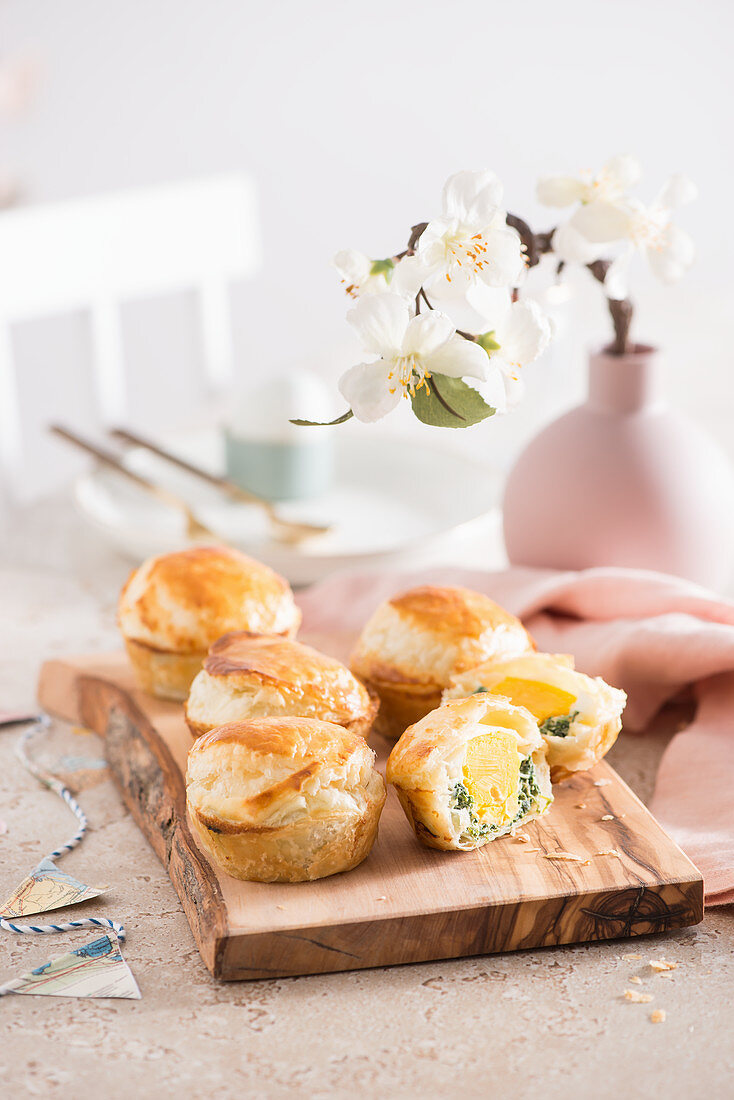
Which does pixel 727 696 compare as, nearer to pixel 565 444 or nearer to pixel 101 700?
pixel 565 444

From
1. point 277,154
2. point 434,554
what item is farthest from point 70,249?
point 277,154

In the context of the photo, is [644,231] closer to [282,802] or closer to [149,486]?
[282,802]

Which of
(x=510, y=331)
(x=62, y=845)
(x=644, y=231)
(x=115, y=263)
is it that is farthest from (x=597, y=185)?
(x=115, y=263)

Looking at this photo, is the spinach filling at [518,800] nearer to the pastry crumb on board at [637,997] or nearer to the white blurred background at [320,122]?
the pastry crumb on board at [637,997]

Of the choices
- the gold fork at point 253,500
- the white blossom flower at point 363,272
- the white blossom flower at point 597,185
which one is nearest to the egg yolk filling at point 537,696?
the white blossom flower at point 363,272

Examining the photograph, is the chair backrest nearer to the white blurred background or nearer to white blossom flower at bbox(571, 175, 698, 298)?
white blossom flower at bbox(571, 175, 698, 298)

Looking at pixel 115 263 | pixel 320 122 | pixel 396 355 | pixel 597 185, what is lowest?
pixel 115 263
